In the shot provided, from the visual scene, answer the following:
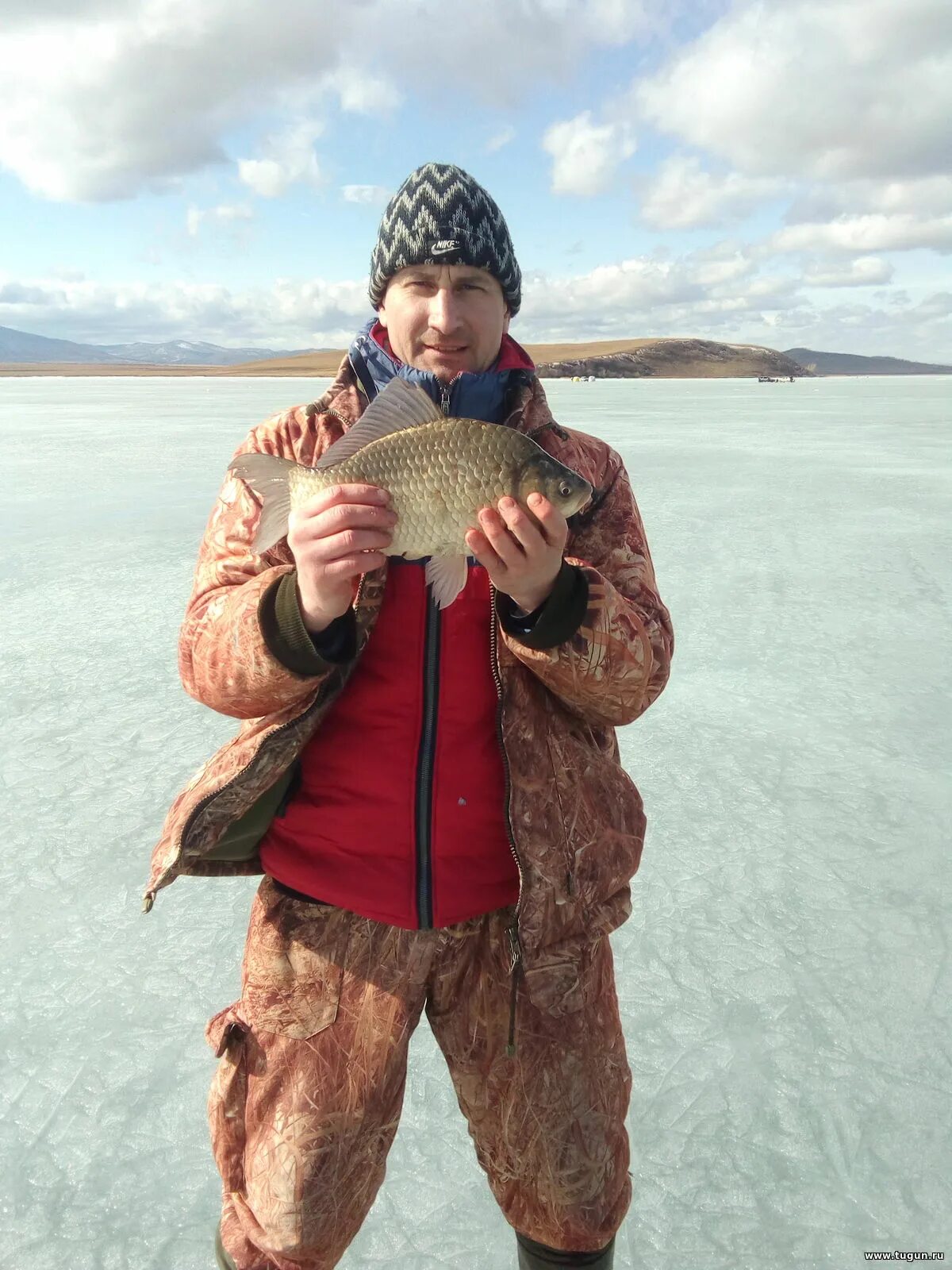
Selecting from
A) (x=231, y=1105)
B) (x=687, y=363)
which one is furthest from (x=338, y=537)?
(x=687, y=363)

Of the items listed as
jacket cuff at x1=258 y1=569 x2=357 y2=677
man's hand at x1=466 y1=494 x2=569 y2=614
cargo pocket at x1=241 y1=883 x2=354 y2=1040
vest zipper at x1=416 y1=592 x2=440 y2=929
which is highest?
man's hand at x1=466 y1=494 x2=569 y2=614

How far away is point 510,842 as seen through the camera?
1.94 meters

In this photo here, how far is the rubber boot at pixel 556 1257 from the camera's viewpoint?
1.88 m

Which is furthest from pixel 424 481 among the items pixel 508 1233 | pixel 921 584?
pixel 921 584

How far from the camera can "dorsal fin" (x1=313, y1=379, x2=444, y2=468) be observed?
1857 mm

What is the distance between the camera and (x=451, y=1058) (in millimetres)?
2053

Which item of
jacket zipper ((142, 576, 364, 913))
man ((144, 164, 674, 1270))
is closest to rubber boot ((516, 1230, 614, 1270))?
man ((144, 164, 674, 1270))

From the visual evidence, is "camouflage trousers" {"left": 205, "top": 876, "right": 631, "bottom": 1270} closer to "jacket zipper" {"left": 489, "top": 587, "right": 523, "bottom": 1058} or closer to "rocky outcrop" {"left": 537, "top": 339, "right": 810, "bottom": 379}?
Result: "jacket zipper" {"left": 489, "top": 587, "right": 523, "bottom": 1058}

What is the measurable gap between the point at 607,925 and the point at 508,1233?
0.77m

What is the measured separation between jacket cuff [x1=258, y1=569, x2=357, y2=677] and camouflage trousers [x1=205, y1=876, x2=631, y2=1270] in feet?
1.98

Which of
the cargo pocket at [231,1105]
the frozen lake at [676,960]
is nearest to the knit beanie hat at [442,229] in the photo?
the cargo pocket at [231,1105]

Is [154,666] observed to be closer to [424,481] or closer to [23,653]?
[23,653]

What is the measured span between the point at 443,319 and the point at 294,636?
2.64ft

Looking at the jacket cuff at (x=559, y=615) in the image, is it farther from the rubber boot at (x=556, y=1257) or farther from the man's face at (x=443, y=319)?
the rubber boot at (x=556, y=1257)
